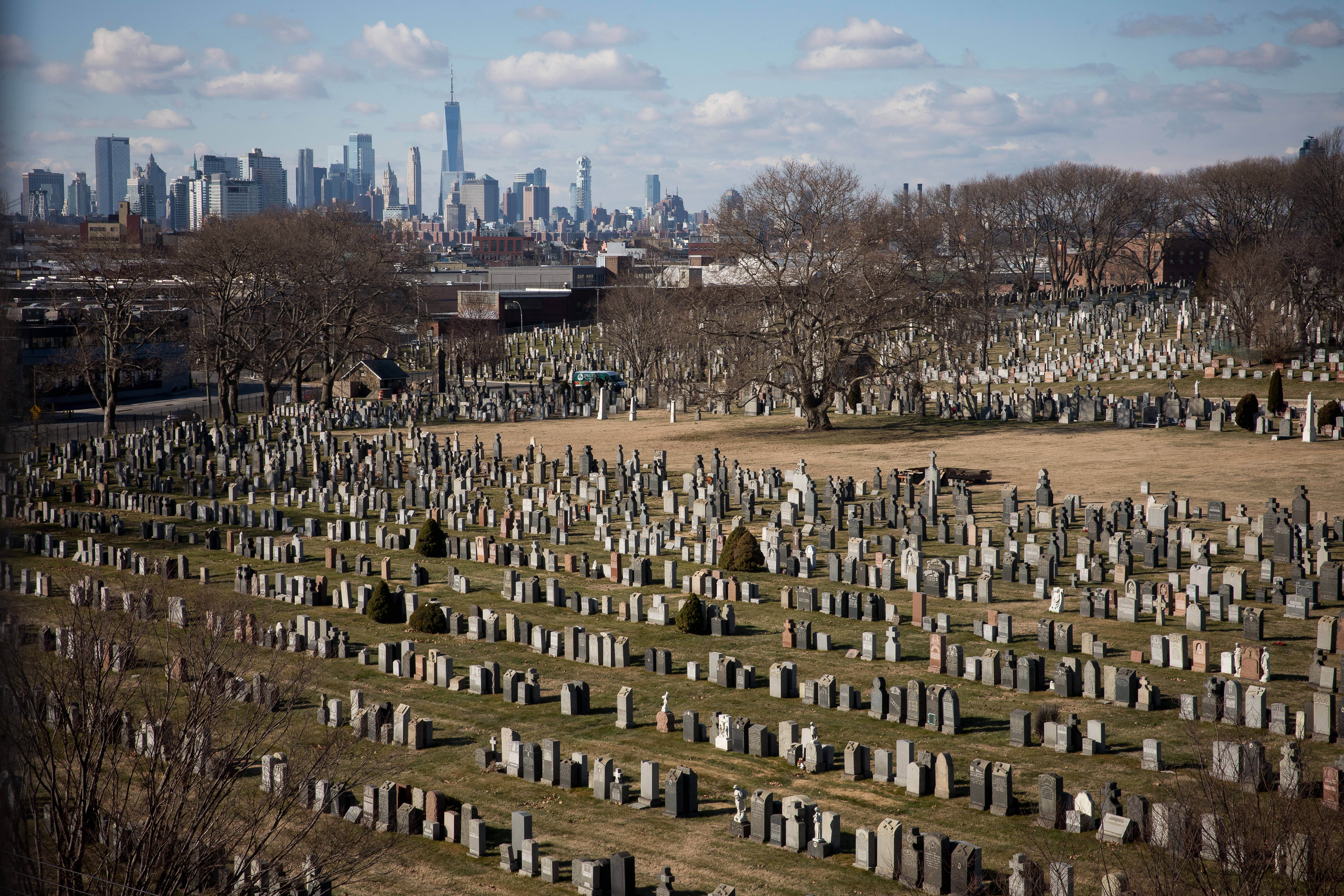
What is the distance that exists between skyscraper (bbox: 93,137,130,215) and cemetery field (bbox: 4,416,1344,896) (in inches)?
4924

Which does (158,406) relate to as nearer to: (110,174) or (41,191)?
(41,191)

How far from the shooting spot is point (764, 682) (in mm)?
15695

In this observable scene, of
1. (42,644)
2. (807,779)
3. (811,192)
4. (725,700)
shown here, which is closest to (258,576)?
(42,644)

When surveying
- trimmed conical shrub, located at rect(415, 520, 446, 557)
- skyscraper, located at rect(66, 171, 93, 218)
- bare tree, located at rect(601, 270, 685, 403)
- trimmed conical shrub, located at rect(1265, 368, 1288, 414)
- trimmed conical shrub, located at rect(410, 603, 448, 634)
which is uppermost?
skyscraper, located at rect(66, 171, 93, 218)

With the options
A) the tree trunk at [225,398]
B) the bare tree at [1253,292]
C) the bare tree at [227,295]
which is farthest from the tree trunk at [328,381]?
the bare tree at [1253,292]

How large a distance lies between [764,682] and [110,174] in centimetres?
15904

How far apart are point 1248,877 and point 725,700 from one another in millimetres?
7772

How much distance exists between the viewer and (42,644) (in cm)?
1606

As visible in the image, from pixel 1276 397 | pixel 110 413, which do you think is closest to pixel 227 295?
pixel 110 413

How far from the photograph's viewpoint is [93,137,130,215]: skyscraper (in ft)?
472

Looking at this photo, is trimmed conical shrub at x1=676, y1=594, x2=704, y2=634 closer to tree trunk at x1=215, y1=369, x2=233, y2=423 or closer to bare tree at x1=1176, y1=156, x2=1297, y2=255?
tree trunk at x1=215, y1=369, x2=233, y2=423

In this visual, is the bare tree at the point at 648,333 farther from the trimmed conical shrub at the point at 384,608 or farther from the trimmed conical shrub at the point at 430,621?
the trimmed conical shrub at the point at 430,621

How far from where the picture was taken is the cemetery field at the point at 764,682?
10969 mm

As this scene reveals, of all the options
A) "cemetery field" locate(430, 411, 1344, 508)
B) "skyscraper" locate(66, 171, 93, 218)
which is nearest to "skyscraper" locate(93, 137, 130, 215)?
"skyscraper" locate(66, 171, 93, 218)
